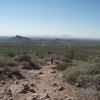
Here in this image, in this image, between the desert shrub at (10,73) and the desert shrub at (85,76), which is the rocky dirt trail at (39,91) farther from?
the desert shrub at (10,73)

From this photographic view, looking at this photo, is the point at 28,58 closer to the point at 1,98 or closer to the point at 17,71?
the point at 17,71

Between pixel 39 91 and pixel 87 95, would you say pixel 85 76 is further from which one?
pixel 87 95

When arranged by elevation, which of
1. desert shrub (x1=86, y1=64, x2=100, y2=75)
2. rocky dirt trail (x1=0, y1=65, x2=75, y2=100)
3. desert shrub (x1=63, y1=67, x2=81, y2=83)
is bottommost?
rocky dirt trail (x1=0, y1=65, x2=75, y2=100)

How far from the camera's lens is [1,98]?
7.51 meters

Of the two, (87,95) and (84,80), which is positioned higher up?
(87,95)

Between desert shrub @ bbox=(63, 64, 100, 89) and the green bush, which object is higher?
the green bush

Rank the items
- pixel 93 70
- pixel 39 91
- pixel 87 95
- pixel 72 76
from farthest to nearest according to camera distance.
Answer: pixel 93 70
pixel 72 76
pixel 39 91
pixel 87 95

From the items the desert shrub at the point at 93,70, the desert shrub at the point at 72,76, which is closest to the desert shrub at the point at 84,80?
the desert shrub at the point at 72,76

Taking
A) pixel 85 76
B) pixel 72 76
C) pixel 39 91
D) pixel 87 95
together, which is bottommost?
pixel 39 91

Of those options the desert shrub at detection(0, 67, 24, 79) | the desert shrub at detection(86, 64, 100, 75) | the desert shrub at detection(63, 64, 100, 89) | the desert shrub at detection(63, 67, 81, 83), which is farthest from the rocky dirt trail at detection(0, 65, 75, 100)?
the desert shrub at detection(86, 64, 100, 75)

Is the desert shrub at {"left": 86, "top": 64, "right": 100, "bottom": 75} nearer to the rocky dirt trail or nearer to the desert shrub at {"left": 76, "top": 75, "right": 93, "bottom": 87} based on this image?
the desert shrub at {"left": 76, "top": 75, "right": 93, "bottom": 87}

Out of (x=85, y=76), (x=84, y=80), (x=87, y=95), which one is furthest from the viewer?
(x=85, y=76)

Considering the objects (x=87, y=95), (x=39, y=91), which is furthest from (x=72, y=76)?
(x=87, y=95)

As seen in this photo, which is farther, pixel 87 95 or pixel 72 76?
pixel 72 76
